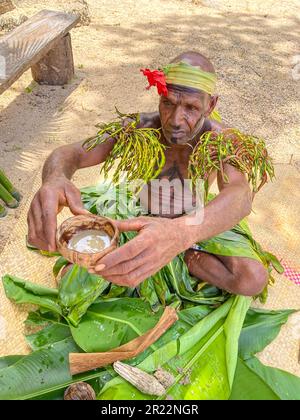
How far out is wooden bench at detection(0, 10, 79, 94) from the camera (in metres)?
A: 3.38

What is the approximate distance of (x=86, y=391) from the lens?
68.0 inches

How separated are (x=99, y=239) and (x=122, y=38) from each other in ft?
14.6

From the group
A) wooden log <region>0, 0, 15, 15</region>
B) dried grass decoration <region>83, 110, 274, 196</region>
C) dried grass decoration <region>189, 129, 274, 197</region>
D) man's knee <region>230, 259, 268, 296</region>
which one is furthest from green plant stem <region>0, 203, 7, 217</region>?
wooden log <region>0, 0, 15, 15</region>

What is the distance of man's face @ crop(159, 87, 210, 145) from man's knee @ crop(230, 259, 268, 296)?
59cm

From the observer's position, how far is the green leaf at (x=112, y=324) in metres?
1.88

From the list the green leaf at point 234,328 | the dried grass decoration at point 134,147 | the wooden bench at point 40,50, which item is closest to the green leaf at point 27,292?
the dried grass decoration at point 134,147

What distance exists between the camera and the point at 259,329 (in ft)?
6.83

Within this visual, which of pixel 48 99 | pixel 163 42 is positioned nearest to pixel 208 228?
pixel 48 99

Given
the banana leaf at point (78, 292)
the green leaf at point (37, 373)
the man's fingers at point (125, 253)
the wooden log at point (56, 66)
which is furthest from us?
the wooden log at point (56, 66)

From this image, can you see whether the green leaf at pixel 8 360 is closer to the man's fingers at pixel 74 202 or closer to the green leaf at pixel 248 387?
the man's fingers at pixel 74 202

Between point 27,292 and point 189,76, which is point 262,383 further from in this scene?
point 189,76

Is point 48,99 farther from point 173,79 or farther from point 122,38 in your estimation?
point 173,79

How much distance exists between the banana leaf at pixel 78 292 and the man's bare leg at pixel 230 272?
43 centimetres

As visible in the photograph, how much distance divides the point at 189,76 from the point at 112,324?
3.37 ft
